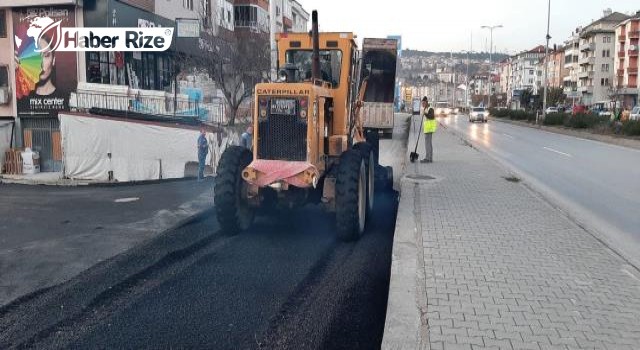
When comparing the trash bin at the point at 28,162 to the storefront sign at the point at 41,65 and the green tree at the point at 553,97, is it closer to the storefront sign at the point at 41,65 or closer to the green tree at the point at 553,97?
the storefront sign at the point at 41,65

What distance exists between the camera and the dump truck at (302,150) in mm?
8305

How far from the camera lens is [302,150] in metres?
8.41

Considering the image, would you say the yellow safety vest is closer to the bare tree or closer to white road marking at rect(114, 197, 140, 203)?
white road marking at rect(114, 197, 140, 203)

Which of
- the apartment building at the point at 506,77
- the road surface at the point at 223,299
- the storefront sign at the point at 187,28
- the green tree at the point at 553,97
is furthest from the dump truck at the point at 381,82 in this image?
the apartment building at the point at 506,77

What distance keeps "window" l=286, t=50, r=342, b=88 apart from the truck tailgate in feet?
57.0

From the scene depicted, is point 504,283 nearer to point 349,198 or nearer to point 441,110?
point 349,198

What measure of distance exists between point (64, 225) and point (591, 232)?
865 cm

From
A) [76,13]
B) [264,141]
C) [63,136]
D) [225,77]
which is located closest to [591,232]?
[264,141]

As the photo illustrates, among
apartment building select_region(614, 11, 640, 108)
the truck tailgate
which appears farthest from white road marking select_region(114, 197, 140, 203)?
apartment building select_region(614, 11, 640, 108)

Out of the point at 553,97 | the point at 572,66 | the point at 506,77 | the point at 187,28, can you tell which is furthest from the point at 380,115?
the point at 506,77

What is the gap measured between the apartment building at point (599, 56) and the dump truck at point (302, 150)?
348 feet

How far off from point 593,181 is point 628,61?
9148 centimetres

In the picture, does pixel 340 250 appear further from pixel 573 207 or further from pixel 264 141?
pixel 573 207

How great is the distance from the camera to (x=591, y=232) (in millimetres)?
8375
